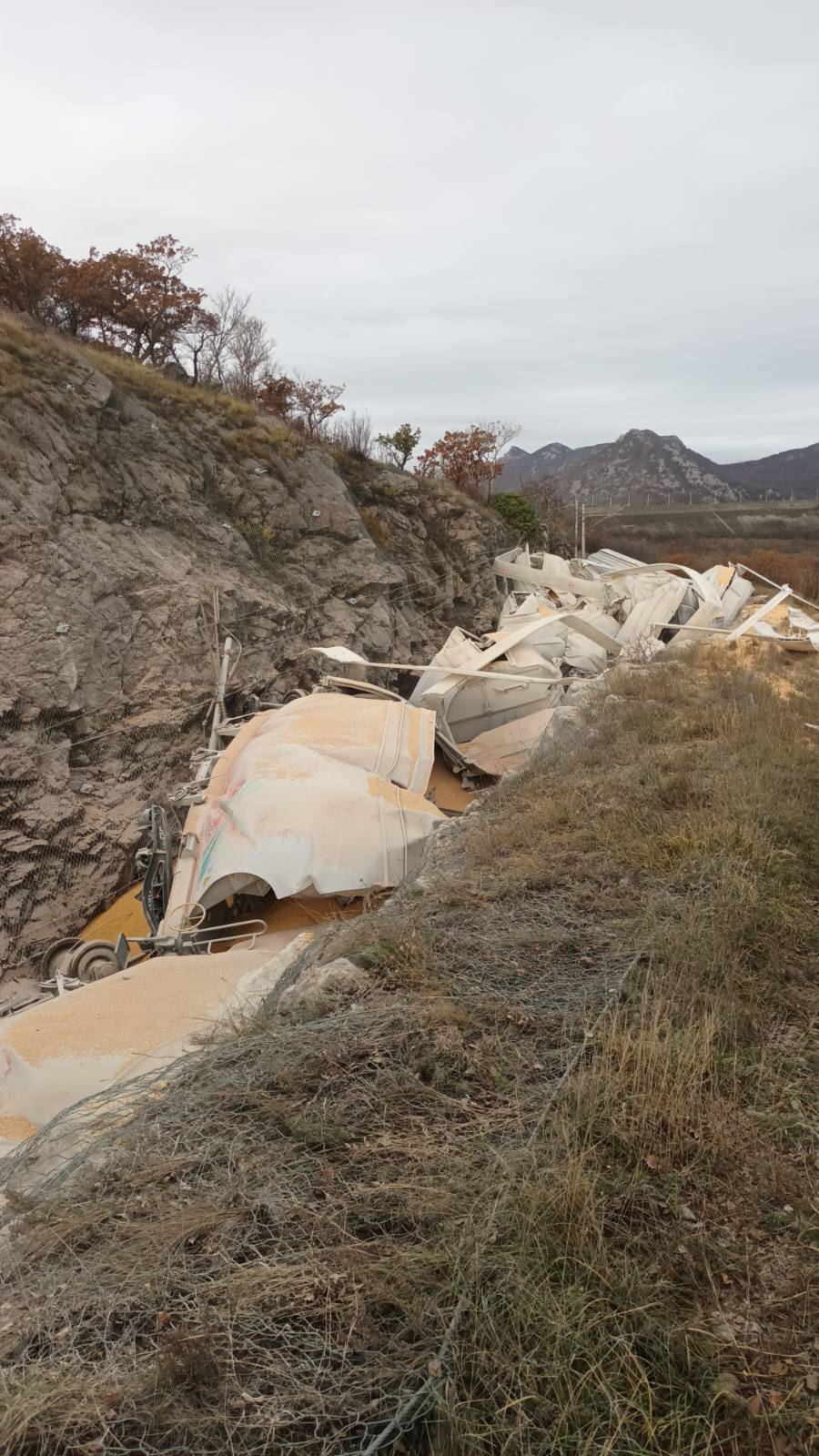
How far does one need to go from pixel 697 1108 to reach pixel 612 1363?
946mm

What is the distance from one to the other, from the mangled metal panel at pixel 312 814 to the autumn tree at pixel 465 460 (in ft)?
82.0

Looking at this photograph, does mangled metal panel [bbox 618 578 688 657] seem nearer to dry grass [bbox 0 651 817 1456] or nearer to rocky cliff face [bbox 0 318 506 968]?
rocky cliff face [bbox 0 318 506 968]

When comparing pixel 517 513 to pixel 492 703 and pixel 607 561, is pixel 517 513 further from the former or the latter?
pixel 492 703

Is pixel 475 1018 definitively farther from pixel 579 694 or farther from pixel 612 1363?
pixel 579 694

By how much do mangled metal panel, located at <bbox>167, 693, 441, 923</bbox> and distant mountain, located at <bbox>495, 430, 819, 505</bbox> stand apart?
224 ft

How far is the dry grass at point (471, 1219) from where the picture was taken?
1.77 m

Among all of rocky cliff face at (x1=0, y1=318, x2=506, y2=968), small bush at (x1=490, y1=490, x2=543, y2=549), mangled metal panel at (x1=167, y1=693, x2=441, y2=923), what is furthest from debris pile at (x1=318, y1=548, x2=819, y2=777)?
small bush at (x1=490, y1=490, x2=543, y2=549)

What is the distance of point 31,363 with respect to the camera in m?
17.2

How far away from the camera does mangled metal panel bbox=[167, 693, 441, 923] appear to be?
6.85 m

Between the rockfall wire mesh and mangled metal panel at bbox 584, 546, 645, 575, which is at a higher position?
mangled metal panel at bbox 584, 546, 645, 575

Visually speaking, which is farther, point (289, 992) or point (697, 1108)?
point (289, 992)

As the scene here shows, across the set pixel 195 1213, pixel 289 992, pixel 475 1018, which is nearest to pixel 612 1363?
pixel 195 1213

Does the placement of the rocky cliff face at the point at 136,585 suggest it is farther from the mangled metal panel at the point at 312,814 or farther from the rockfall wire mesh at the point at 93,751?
the mangled metal panel at the point at 312,814

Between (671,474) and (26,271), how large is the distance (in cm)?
7754
